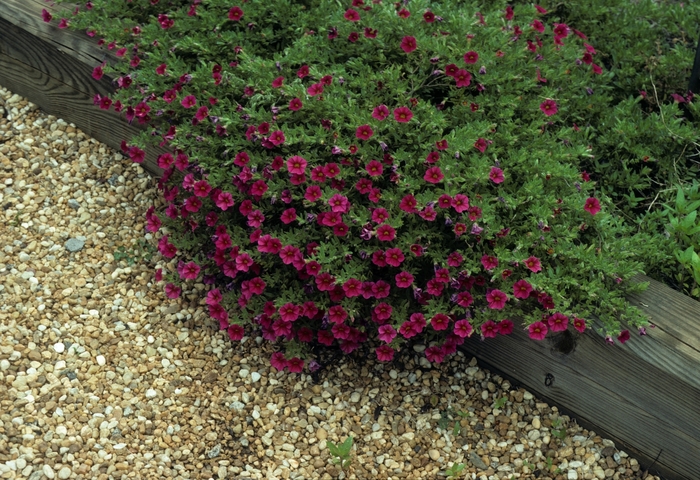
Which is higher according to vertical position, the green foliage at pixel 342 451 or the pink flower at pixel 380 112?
the pink flower at pixel 380 112

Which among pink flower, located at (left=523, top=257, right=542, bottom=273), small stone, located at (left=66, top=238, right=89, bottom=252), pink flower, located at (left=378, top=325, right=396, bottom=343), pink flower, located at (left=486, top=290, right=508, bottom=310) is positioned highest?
pink flower, located at (left=523, top=257, right=542, bottom=273)

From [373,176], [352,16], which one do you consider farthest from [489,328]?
[352,16]

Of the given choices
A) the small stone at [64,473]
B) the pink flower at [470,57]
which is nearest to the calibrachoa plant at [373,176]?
the pink flower at [470,57]

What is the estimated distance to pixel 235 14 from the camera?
3244mm

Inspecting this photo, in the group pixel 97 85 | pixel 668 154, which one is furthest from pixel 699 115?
pixel 97 85

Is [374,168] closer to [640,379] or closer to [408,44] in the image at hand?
[408,44]

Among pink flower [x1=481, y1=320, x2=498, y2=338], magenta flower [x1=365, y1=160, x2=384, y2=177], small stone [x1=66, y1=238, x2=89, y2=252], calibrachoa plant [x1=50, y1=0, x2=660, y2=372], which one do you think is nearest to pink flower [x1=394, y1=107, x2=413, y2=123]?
calibrachoa plant [x1=50, y1=0, x2=660, y2=372]

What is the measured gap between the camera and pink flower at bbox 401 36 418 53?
2.96m

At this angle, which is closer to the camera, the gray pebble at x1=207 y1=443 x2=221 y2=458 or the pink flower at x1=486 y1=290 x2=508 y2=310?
the pink flower at x1=486 y1=290 x2=508 y2=310

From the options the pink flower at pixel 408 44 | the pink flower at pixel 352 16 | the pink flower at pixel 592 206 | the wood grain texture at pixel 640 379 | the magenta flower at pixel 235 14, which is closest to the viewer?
the wood grain texture at pixel 640 379

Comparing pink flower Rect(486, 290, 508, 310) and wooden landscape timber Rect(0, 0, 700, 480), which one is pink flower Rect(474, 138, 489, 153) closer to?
pink flower Rect(486, 290, 508, 310)

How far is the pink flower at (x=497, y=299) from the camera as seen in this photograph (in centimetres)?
255

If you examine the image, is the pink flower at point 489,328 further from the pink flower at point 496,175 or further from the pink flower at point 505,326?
the pink flower at point 496,175

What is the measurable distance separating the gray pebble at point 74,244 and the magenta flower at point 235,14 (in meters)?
1.21
